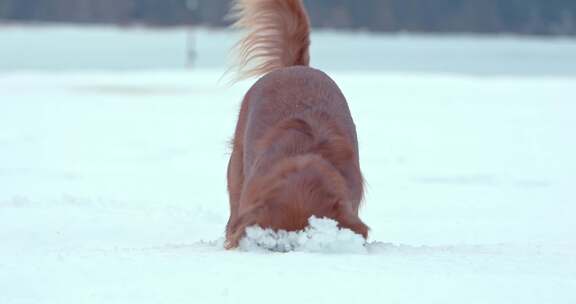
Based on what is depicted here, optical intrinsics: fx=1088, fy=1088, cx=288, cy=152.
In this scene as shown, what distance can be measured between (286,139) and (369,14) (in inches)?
3534

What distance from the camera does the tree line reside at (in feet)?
289

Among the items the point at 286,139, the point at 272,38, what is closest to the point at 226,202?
the point at 272,38

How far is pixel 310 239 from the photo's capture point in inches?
176

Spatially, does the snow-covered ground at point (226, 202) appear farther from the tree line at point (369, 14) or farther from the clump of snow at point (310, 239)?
the tree line at point (369, 14)

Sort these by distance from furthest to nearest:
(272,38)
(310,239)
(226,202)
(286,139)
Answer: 1. (226,202)
2. (272,38)
3. (286,139)
4. (310,239)

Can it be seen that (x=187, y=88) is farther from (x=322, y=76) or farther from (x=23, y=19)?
(x=23, y=19)

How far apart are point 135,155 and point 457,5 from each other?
8663cm

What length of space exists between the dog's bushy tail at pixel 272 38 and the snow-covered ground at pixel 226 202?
78 centimetres

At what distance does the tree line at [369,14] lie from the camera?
88188mm

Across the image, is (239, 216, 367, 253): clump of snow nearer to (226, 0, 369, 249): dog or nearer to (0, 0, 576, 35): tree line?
(226, 0, 369, 249): dog

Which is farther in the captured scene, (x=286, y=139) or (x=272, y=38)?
(x=272, y=38)

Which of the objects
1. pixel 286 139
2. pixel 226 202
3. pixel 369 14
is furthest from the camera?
pixel 369 14

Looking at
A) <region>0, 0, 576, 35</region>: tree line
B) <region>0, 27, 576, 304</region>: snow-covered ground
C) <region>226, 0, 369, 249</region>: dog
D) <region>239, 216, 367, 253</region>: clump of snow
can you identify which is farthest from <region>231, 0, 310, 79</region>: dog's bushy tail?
<region>0, 0, 576, 35</region>: tree line

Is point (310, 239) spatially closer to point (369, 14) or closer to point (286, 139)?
point (286, 139)
